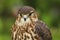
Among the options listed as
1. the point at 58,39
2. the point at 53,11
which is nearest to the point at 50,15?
the point at 53,11

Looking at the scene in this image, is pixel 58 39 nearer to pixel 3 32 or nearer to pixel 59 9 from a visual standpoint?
pixel 3 32

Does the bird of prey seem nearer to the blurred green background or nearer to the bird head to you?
the bird head

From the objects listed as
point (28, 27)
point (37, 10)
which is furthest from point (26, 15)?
point (37, 10)

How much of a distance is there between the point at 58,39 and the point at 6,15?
2.54 metres

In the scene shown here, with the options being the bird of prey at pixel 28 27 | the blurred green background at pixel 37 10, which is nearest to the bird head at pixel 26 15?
the bird of prey at pixel 28 27

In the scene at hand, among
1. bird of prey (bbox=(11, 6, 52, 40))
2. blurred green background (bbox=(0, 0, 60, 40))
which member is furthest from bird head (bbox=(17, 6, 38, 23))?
blurred green background (bbox=(0, 0, 60, 40))

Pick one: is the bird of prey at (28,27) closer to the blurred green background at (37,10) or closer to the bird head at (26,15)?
the bird head at (26,15)

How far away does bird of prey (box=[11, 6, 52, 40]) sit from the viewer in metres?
9.73

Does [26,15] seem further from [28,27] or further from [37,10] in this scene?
[37,10]

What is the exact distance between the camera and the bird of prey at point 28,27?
9.73 m

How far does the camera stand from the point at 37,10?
45.2ft

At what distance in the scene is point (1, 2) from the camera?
46.7ft

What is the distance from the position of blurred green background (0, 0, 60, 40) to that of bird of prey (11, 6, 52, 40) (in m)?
2.93

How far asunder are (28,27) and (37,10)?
3.97m
